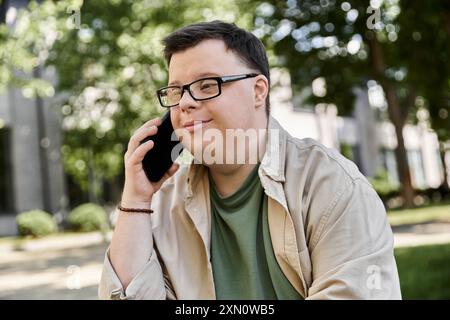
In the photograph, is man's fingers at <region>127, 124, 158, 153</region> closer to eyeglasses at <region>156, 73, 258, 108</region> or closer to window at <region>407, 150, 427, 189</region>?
eyeglasses at <region>156, 73, 258, 108</region>

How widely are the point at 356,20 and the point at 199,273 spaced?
18.4 feet

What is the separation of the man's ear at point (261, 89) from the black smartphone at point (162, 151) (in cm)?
28

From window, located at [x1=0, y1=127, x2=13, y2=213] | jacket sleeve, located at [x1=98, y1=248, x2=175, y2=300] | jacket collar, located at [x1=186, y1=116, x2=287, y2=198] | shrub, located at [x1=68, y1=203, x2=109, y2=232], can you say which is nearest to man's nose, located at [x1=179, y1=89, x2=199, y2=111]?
jacket collar, located at [x1=186, y1=116, x2=287, y2=198]

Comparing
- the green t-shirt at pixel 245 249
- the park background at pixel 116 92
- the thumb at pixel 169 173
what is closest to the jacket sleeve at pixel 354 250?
the green t-shirt at pixel 245 249

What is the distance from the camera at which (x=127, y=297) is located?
4.77 feet

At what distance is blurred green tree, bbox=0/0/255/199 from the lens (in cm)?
1379

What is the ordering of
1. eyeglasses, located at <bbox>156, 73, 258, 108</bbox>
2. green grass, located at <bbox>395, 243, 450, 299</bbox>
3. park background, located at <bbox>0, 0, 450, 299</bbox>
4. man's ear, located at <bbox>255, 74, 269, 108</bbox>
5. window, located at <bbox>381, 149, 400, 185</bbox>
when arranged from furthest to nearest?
1. window, located at <bbox>381, 149, 400, 185</bbox>
2. park background, located at <bbox>0, 0, 450, 299</bbox>
3. green grass, located at <bbox>395, 243, 450, 299</bbox>
4. man's ear, located at <bbox>255, 74, 269, 108</bbox>
5. eyeglasses, located at <bbox>156, 73, 258, 108</bbox>

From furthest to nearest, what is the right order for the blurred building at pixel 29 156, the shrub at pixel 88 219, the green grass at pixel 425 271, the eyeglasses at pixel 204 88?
the blurred building at pixel 29 156 < the shrub at pixel 88 219 < the green grass at pixel 425 271 < the eyeglasses at pixel 204 88

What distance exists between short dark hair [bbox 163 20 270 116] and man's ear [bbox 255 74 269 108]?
0.02 meters

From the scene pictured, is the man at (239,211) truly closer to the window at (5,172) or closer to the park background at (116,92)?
the park background at (116,92)

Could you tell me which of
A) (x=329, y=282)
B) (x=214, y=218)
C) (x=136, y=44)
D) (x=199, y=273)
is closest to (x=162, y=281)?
(x=199, y=273)

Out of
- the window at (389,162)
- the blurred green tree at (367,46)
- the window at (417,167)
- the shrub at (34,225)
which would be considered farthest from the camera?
the window at (417,167)

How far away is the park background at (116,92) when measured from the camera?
6973 mm

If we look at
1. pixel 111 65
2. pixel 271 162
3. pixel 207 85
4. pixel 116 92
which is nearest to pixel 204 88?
pixel 207 85
